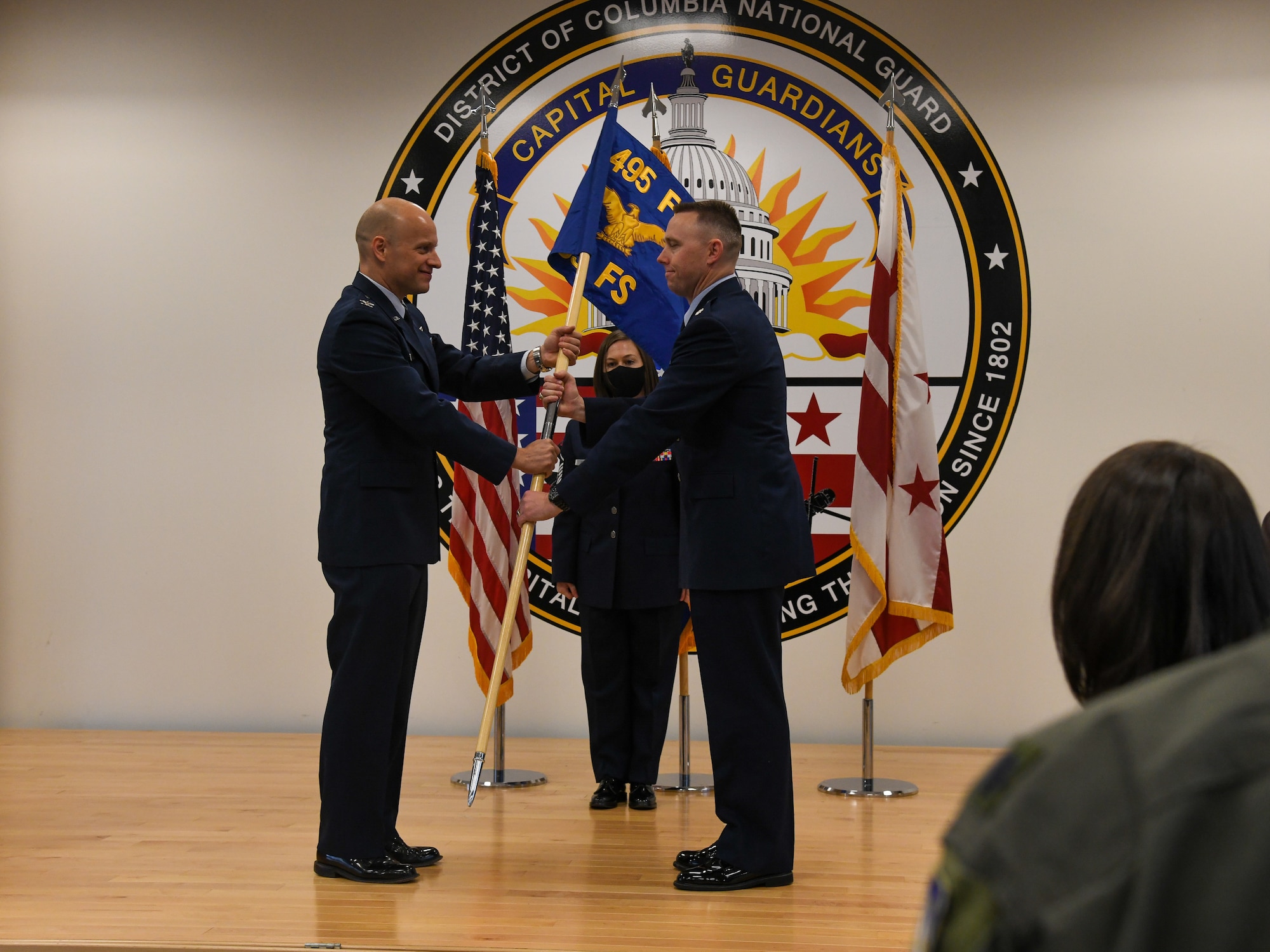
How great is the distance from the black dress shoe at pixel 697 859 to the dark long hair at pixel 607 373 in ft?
5.02

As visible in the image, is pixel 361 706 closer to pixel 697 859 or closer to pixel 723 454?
pixel 697 859

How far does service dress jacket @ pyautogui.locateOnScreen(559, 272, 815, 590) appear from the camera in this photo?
281 cm

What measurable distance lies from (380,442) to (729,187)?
238 centimetres

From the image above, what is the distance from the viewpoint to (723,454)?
9.38 ft

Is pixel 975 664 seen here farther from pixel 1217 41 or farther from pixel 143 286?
pixel 143 286

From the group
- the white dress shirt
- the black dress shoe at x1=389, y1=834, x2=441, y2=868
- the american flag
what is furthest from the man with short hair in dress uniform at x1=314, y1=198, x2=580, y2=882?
the american flag

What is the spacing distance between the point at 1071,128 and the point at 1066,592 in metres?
4.36

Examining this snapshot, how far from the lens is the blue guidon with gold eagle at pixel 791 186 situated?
185 inches

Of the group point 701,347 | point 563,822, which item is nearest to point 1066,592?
point 701,347

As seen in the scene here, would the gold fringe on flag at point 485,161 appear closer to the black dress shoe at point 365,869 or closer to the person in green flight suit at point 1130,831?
the black dress shoe at point 365,869

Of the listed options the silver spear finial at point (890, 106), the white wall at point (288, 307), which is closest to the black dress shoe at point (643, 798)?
the white wall at point (288, 307)

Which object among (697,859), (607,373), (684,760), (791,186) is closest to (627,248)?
(607,373)

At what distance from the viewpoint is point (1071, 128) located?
15.4ft

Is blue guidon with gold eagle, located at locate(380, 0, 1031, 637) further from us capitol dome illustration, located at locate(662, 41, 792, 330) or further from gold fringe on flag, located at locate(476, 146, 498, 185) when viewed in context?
gold fringe on flag, located at locate(476, 146, 498, 185)
